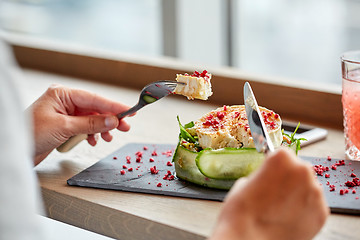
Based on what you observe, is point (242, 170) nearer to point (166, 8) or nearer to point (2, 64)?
point (2, 64)

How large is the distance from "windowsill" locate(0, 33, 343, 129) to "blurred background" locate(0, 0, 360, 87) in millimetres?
924

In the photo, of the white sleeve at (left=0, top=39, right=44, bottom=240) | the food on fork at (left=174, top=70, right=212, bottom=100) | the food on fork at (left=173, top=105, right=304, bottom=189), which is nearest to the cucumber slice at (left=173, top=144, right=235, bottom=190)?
the food on fork at (left=173, top=105, right=304, bottom=189)

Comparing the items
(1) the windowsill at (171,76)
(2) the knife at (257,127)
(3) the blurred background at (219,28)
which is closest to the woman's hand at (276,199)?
(2) the knife at (257,127)

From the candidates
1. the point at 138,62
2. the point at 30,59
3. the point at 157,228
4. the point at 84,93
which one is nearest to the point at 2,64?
the point at 157,228

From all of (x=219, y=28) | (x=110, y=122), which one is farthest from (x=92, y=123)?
(x=219, y=28)

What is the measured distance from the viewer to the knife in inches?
37.7

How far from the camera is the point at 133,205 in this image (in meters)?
1.05

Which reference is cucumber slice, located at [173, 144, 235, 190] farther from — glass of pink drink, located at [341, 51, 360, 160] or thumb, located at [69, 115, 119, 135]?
glass of pink drink, located at [341, 51, 360, 160]

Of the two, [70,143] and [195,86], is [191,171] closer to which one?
[195,86]

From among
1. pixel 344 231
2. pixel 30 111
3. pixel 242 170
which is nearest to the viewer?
pixel 344 231

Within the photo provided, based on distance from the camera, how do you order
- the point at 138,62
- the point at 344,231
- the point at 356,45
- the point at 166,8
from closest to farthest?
the point at 344,231, the point at 138,62, the point at 166,8, the point at 356,45

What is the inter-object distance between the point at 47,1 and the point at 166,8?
7.76 feet

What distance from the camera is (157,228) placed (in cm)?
98

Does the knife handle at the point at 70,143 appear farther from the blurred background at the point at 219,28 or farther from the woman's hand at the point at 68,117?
the blurred background at the point at 219,28
